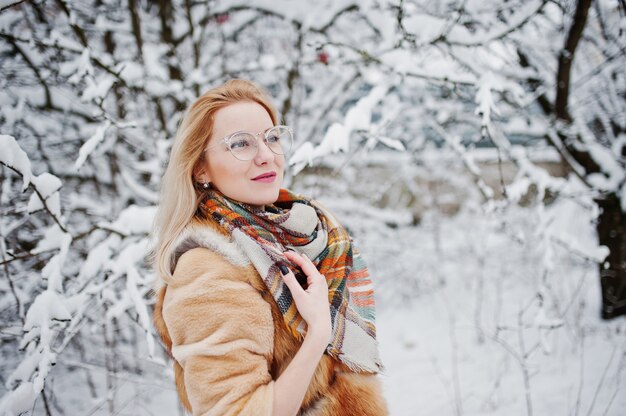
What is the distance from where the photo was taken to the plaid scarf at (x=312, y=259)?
1.05 metres

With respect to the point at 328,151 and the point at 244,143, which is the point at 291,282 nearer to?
the point at 244,143

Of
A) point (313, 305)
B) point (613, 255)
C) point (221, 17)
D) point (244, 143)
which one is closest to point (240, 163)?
point (244, 143)

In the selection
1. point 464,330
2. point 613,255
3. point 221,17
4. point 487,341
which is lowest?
point 464,330

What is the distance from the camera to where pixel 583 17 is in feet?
8.47

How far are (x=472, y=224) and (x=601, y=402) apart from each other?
411 centimetres

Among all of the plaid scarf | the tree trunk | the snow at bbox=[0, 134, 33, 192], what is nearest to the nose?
the plaid scarf

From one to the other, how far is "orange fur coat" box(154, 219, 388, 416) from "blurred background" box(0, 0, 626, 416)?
0.66 m

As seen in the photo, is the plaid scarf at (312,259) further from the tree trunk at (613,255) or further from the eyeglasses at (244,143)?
the tree trunk at (613,255)

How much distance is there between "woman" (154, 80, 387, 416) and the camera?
0.96 meters

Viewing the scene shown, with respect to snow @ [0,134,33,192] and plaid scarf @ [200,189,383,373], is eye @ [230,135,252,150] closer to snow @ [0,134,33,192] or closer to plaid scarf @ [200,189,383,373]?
plaid scarf @ [200,189,383,373]

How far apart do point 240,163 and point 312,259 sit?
41 centimetres

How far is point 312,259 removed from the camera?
4.10 feet

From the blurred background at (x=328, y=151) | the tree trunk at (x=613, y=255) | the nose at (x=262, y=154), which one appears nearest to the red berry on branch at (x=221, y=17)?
the blurred background at (x=328, y=151)

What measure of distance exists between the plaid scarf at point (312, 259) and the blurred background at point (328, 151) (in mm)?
444
